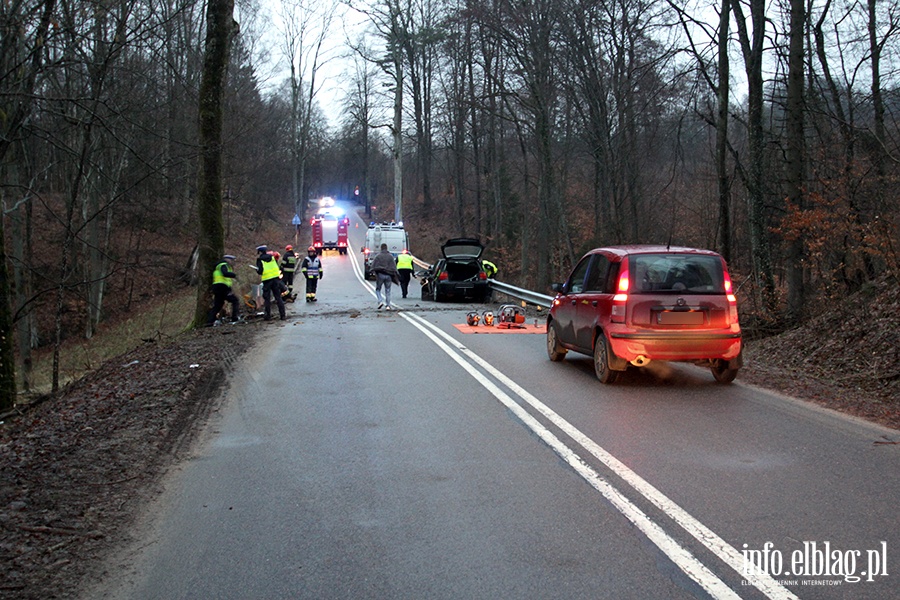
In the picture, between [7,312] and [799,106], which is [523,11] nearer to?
[799,106]

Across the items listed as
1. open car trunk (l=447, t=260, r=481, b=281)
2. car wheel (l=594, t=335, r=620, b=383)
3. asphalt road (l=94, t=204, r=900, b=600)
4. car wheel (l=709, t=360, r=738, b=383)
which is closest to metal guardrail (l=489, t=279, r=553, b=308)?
open car trunk (l=447, t=260, r=481, b=281)

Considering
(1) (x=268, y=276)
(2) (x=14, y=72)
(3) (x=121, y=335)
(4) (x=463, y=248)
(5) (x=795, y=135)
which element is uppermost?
(2) (x=14, y=72)

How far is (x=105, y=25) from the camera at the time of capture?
12.6 metres

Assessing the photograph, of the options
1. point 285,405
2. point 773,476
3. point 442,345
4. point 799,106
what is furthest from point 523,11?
point 773,476

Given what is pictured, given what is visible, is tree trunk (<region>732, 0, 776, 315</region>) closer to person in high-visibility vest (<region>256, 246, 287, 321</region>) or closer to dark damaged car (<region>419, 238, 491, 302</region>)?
dark damaged car (<region>419, 238, 491, 302</region>)

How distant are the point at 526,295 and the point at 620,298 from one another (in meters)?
11.3

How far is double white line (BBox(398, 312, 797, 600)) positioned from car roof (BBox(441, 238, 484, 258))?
Answer: 15.6 m

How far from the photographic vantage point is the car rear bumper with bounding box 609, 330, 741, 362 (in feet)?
30.4

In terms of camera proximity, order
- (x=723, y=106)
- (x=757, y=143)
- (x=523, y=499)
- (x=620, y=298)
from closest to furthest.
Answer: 1. (x=523, y=499)
2. (x=620, y=298)
3. (x=757, y=143)
4. (x=723, y=106)

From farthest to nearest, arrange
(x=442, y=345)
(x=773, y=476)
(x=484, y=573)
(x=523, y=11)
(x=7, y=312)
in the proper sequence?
(x=523, y=11) → (x=442, y=345) → (x=7, y=312) → (x=773, y=476) → (x=484, y=573)

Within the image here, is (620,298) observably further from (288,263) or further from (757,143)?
(288,263)

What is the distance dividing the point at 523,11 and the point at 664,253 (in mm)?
18451

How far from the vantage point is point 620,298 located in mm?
9453

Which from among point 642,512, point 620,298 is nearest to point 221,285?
point 620,298
